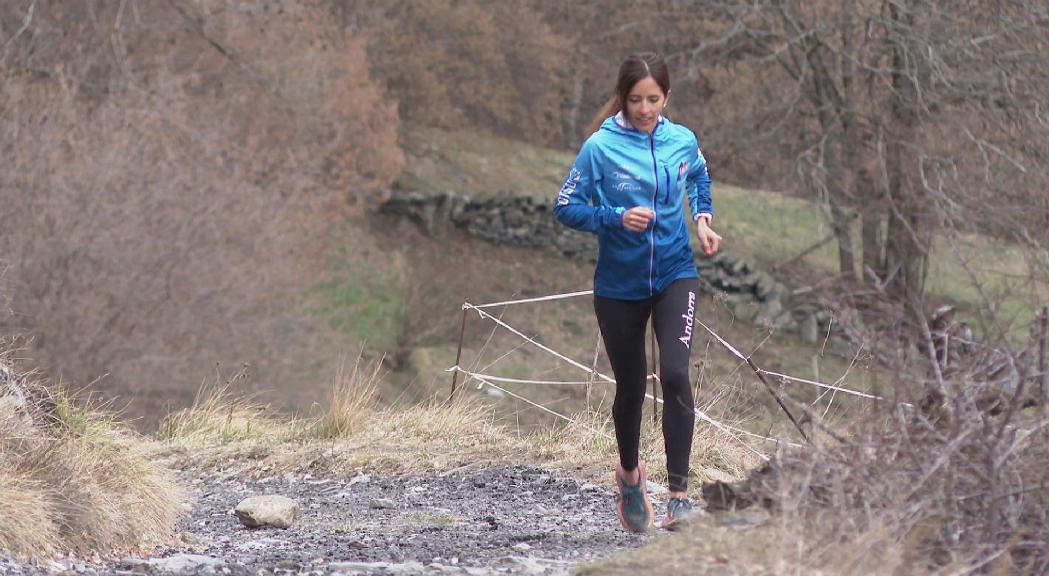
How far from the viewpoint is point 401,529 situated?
5539 millimetres

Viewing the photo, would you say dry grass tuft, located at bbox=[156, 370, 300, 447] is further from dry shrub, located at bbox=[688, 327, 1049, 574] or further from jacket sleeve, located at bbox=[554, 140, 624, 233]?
dry shrub, located at bbox=[688, 327, 1049, 574]

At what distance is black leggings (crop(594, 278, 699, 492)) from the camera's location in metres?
4.97

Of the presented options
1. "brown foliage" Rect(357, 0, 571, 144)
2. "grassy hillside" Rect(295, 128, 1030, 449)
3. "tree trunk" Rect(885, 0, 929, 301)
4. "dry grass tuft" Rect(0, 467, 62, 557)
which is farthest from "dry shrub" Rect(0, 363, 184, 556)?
"brown foliage" Rect(357, 0, 571, 144)

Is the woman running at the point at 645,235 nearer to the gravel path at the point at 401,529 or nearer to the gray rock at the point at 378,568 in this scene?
the gravel path at the point at 401,529

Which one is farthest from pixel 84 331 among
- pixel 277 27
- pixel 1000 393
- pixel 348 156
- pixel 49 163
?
pixel 1000 393

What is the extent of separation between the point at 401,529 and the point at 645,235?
156cm

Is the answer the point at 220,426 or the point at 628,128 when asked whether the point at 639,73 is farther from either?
the point at 220,426

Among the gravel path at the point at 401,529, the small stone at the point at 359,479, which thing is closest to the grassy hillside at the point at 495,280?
the small stone at the point at 359,479

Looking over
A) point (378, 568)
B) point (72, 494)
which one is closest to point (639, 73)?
point (378, 568)

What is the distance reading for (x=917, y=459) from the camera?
11.5 ft

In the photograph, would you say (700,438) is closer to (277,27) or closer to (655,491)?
(655,491)

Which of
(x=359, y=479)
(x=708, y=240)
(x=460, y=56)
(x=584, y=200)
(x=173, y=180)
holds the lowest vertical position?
(x=359, y=479)

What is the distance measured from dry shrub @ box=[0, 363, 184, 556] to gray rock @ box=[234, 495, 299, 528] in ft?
0.87

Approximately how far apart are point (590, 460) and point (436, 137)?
23.0 meters
